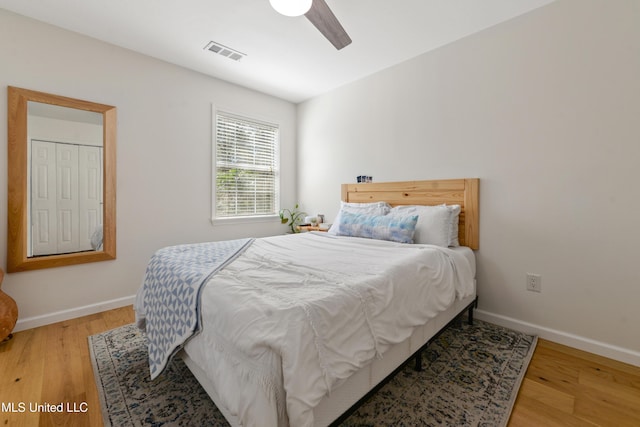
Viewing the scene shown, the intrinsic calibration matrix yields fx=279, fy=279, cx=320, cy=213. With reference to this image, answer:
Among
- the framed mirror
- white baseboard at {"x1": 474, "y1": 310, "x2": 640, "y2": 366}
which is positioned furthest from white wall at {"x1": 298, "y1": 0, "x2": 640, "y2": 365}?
the framed mirror

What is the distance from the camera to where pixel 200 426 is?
1.33 metres

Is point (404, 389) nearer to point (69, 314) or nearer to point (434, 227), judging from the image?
point (434, 227)

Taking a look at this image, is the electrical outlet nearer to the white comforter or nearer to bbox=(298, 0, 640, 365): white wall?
bbox=(298, 0, 640, 365): white wall

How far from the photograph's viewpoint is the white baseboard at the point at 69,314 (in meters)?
2.34

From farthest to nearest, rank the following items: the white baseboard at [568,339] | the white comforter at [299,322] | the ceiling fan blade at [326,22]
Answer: the white baseboard at [568,339]
the ceiling fan blade at [326,22]
the white comforter at [299,322]

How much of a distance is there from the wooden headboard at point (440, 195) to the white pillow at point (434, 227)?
0.76 feet

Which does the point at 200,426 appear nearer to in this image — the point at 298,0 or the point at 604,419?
the point at 604,419

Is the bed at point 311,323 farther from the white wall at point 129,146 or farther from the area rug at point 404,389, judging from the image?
the white wall at point 129,146

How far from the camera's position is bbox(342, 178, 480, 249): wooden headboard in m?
2.53

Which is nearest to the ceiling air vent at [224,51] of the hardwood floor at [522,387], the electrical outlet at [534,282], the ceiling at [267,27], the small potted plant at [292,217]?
the ceiling at [267,27]

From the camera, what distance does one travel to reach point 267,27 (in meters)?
2.44

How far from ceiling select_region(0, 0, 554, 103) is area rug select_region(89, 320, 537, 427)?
2596 mm

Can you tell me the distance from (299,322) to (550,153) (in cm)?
234

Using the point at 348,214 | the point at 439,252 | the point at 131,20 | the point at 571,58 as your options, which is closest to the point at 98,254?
the point at 131,20
